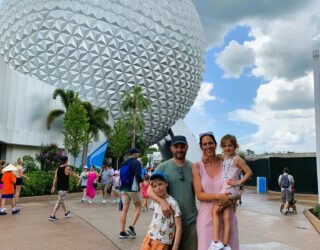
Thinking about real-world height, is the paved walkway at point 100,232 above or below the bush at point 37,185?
below

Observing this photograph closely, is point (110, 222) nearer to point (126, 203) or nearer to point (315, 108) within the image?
point (126, 203)

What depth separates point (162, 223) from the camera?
3.50m

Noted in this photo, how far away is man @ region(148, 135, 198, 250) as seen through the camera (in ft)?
11.5

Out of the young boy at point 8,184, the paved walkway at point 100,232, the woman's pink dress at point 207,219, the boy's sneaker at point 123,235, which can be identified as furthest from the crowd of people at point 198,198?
the young boy at point 8,184

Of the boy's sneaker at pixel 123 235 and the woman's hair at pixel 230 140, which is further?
the boy's sneaker at pixel 123 235

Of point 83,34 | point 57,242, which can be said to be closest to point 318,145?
point 57,242

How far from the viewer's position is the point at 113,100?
3325 centimetres

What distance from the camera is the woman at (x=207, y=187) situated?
3314mm

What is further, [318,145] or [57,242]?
[318,145]

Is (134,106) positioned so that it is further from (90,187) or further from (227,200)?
(227,200)

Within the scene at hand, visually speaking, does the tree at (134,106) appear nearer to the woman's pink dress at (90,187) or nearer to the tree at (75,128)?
the tree at (75,128)

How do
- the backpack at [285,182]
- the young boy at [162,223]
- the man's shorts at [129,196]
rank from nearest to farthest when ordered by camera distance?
the young boy at [162,223] < the man's shorts at [129,196] < the backpack at [285,182]

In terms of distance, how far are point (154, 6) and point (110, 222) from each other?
2991 centimetres

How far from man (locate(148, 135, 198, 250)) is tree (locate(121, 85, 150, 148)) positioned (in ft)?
89.7
